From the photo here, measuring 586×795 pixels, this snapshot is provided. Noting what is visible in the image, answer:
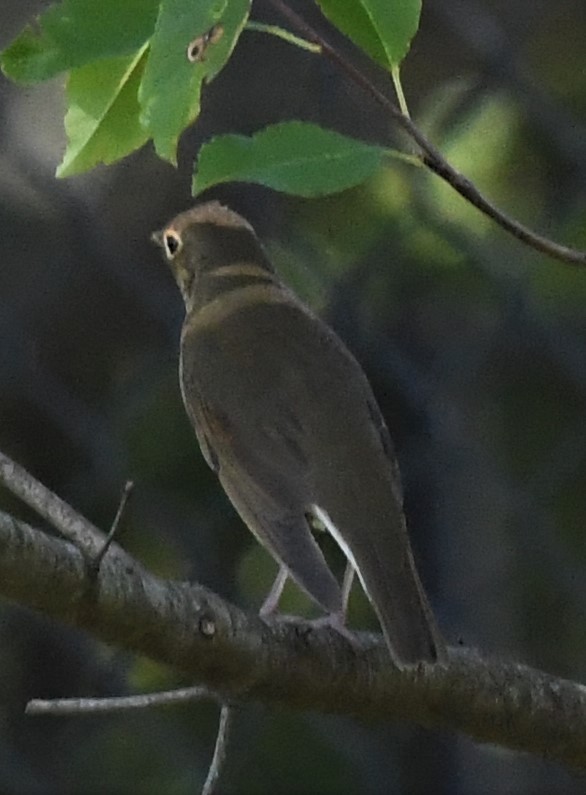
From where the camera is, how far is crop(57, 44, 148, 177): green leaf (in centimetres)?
77

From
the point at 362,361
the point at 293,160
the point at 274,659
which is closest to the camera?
the point at 293,160

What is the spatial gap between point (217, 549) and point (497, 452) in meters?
0.47

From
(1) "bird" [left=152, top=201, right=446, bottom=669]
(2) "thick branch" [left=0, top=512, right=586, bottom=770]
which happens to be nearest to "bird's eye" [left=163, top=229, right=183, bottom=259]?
(1) "bird" [left=152, top=201, right=446, bottom=669]

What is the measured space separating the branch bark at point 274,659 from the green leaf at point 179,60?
28 cm

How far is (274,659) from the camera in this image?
0.91 m

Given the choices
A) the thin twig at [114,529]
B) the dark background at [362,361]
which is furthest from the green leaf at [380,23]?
the dark background at [362,361]

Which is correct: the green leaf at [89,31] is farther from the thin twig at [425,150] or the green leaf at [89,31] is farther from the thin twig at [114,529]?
the thin twig at [114,529]

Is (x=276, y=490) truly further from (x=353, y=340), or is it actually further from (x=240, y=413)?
(x=353, y=340)

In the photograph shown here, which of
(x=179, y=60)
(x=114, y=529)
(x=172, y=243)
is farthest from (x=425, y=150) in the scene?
(x=172, y=243)

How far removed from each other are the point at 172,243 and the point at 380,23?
715 mm

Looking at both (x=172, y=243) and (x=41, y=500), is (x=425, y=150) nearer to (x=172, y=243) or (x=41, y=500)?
(x=41, y=500)

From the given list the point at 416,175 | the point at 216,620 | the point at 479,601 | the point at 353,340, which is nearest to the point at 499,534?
the point at 479,601

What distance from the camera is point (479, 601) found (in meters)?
1.99

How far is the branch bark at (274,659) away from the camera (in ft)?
2.52
